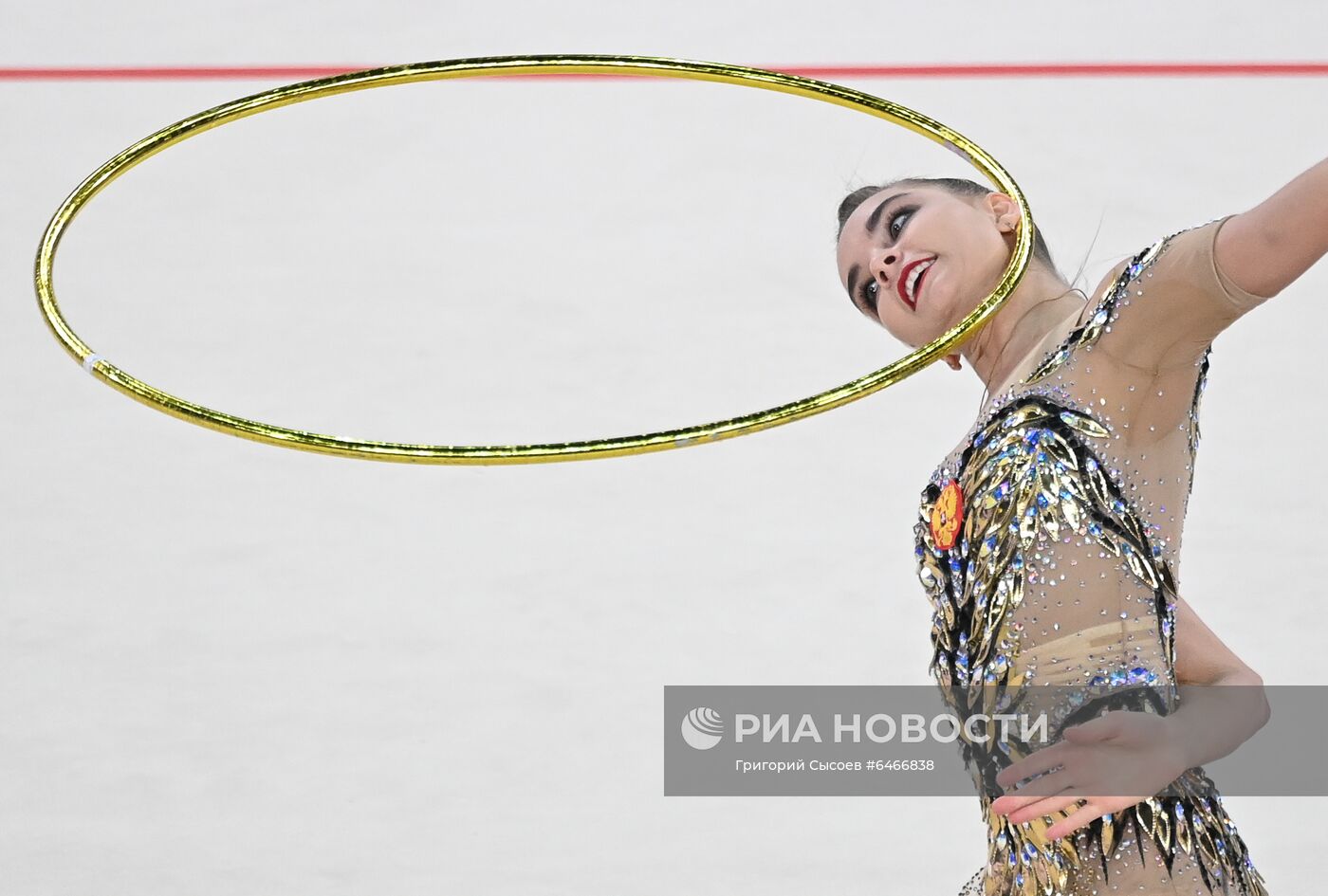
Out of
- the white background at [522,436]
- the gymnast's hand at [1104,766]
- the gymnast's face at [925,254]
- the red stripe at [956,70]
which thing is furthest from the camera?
the red stripe at [956,70]

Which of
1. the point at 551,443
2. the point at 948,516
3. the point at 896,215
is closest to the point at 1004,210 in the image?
the point at 896,215

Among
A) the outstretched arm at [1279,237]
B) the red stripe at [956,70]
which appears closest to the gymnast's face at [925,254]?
the outstretched arm at [1279,237]

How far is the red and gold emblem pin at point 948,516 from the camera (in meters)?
1.21

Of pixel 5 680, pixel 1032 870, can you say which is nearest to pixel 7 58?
pixel 5 680

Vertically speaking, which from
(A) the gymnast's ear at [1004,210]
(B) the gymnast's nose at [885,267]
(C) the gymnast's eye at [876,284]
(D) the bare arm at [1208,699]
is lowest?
(D) the bare arm at [1208,699]

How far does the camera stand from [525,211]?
2.89m

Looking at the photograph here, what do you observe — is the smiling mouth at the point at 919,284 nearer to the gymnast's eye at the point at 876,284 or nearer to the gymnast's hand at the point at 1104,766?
the gymnast's eye at the point at 876,284

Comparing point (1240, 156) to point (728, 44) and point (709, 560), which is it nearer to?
point (728, 44)

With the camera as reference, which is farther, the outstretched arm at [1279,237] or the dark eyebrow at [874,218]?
the dark eyebrow at [874,218]

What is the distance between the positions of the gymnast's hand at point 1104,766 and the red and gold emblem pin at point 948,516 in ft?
0.51

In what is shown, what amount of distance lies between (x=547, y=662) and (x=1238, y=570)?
0.92 m

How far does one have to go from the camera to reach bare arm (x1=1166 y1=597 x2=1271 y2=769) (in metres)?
1.20

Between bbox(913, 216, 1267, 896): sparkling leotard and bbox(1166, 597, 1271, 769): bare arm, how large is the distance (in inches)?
0.9

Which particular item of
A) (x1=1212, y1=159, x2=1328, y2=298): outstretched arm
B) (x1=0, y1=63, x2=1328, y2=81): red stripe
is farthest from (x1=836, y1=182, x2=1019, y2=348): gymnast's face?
(x1=0, y1=63, x2=1328, y2=81): red stripe
